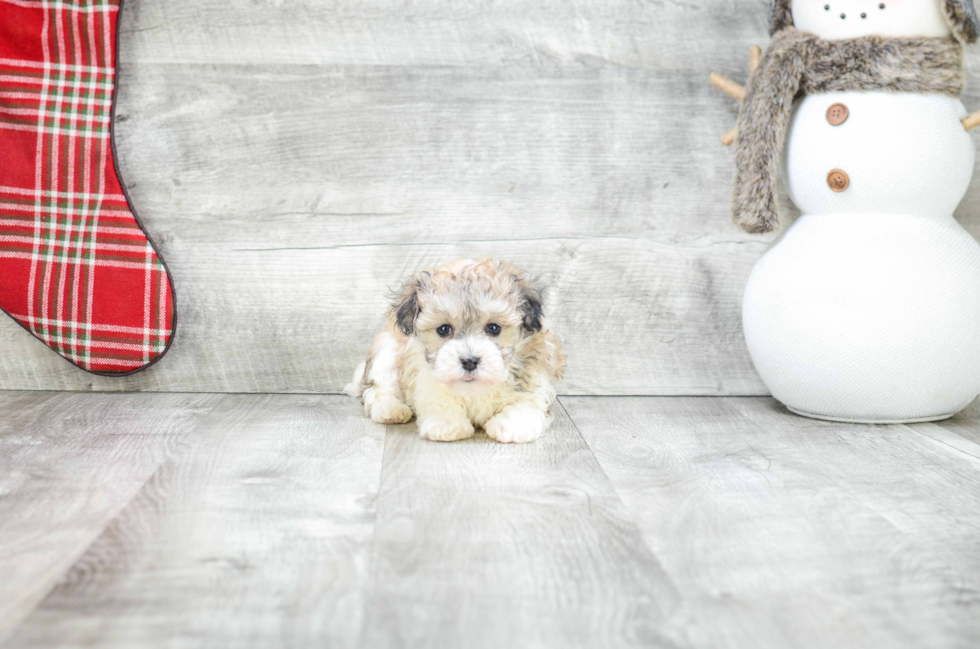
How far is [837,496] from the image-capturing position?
1378 mm

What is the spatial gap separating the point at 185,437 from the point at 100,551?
0.62 metres

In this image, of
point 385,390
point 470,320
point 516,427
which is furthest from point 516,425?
point 385,390

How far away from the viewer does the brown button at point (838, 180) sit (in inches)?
72.9

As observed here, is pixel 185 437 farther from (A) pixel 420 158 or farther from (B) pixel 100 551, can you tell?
(A) pixel 420 158

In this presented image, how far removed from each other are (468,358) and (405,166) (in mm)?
773

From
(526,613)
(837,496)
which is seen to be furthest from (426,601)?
(837,496)

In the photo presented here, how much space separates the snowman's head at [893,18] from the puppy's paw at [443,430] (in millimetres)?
1210

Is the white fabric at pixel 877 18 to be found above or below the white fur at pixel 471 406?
above

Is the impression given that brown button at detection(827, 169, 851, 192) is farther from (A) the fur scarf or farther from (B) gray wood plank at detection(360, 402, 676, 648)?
(B) gray wood plank at detection(360, 402, 676, 648)

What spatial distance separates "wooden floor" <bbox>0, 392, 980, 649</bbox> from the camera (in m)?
0.93

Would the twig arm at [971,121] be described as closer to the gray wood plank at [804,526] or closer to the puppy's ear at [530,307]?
the gray wood plank at [804,526]

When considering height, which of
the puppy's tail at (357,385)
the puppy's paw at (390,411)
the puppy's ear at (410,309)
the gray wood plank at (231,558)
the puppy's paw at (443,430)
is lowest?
the puppy's tail at (357,385)

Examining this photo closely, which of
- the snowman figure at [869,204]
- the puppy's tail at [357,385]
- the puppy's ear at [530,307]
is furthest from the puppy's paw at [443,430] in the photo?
the snowman figure at [869,204]

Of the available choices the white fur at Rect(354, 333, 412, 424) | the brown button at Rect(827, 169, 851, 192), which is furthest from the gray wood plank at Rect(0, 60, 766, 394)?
the brown button at Rect(827, 169, 851, 192)
